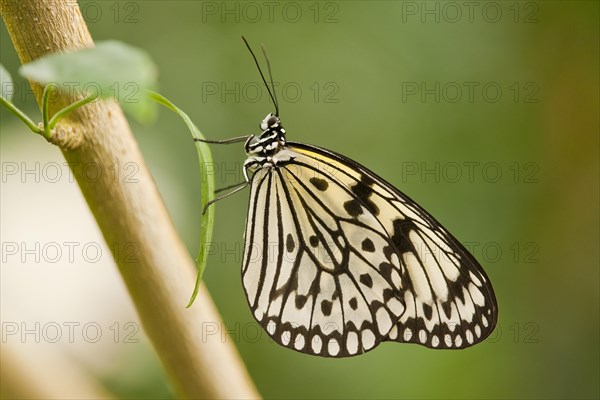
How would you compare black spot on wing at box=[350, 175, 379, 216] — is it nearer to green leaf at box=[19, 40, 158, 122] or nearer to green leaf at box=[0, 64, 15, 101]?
green leaf at box=[0, 64, 15, 101]

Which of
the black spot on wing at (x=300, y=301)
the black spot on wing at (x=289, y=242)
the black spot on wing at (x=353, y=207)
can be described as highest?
the black spot on wing at (x=353, y=207)

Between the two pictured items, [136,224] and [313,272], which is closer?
[136,224]

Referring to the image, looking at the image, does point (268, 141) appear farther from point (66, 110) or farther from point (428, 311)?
point (66, 110)

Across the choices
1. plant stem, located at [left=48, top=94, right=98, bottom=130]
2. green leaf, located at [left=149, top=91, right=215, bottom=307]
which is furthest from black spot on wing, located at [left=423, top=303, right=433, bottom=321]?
plant stem, located at [left=48, top=94, right=98, bottom=130]

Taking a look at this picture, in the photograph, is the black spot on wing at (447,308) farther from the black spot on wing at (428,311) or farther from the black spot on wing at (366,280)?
the black spot on wing at (366,280)

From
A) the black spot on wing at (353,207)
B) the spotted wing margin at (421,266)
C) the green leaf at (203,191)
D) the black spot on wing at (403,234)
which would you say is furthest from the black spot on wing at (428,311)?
the green leaf at (203,191)

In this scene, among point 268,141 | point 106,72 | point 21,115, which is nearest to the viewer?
point 106,72

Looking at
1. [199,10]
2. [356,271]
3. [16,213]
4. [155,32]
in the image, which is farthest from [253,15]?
[356,271]

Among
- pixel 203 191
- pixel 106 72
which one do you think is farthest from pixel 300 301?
pixel 106 72
